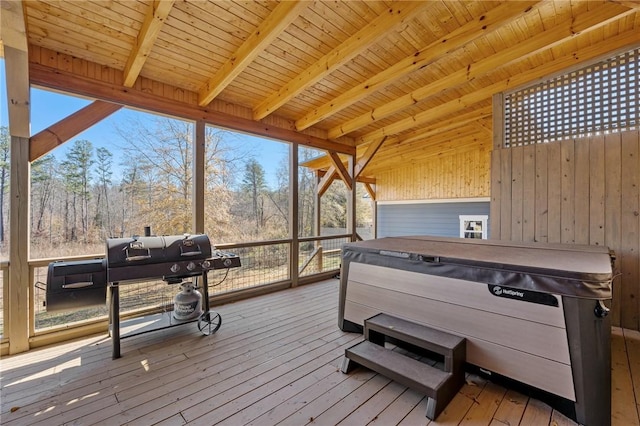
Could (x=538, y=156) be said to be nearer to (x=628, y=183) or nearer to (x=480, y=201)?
(x=628, y=183)

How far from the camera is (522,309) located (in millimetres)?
1877

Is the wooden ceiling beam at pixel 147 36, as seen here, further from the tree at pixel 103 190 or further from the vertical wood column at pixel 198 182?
the tree at pixel 103 190

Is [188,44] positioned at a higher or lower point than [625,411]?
higher

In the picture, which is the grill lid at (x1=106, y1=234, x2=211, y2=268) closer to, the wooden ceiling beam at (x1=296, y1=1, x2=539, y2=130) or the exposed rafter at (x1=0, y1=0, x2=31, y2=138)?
the exposed rafter at (x1=0, y1=0, x2=31, y2=138)

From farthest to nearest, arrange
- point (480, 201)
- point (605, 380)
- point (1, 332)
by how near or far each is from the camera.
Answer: point (480, 201)
point (1, 332)
point (605, 380)

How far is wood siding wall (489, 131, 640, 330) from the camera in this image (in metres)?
3.11

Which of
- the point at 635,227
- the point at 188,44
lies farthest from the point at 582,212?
the point at 188,44

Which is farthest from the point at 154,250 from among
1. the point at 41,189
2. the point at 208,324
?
the point at 41,189

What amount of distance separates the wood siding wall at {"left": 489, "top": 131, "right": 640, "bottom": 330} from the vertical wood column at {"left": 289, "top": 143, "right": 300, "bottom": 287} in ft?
10.3

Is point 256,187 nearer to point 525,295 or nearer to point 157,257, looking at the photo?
point 157,257

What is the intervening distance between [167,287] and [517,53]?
5384mm

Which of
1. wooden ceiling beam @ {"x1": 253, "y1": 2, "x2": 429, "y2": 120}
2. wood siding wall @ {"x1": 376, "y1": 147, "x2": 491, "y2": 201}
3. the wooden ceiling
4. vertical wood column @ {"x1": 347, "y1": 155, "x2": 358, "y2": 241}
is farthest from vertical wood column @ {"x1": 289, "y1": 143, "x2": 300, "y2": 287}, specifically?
wood siding wall @ {"x1": 376, "y1": 147, "x2": 491, "y2": 201}

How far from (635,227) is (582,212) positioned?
462mm

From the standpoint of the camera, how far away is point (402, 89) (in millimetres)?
4113
